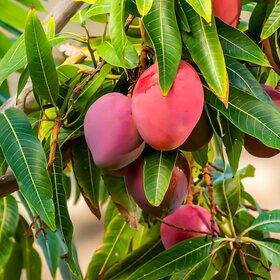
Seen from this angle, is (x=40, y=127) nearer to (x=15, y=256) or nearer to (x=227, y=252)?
(x=227, y=252)

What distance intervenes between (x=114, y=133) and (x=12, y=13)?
0.63 m

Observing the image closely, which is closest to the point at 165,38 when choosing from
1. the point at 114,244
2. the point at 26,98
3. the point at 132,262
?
the point at 26,98

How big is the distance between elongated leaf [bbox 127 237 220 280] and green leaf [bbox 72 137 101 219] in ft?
0.29

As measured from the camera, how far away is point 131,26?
0.79 m

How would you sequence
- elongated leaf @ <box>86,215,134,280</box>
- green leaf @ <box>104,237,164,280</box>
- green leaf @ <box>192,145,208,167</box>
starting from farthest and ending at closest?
1. elongated leaf @ <box>86,215,134,280</box>
2. green leaf @ <box>104,237,164,280</box>
3. green leaf @ <box>192,145,208,167</box>

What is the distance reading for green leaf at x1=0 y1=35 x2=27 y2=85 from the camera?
0.77m

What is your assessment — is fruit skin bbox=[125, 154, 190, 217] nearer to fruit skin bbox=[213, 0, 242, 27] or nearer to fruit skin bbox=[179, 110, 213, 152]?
fruit skin bbox=[179, 110, 213, 152]

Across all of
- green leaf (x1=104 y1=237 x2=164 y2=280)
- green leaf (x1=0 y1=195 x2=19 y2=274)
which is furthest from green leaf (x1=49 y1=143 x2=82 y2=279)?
green leaf (x1=0 y1=195 x2=19 y2=274)

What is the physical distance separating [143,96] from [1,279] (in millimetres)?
724

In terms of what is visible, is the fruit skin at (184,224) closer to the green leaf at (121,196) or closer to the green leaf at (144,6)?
the green leaf at (121,196)

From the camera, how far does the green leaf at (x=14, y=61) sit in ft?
2.51

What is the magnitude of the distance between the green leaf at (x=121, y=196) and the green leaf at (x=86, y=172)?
0.04ft

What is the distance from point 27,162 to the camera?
708mm

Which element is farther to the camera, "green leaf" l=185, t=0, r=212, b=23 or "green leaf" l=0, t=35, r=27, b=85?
"green leaf" l=0, t=35, r=27, b=85
